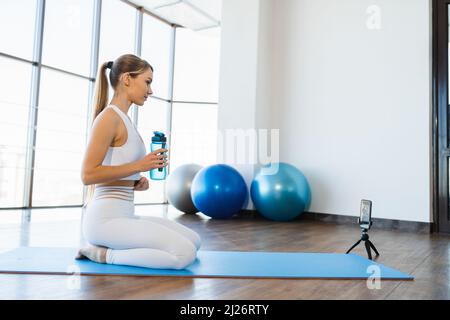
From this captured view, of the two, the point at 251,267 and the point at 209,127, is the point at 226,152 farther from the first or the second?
the point at 251,267

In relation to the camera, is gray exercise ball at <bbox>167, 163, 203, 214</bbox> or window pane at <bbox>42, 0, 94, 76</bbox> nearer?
gray exercise ball at <bbox>167, 163, 203, 214</bbox>

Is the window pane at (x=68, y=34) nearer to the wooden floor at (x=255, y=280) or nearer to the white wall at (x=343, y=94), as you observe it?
the white wall at (x=343, y=94)

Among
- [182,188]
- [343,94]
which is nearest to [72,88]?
[182,188]

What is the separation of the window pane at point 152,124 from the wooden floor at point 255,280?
2.61 metres

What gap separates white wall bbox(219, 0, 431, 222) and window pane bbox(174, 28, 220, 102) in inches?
71.7

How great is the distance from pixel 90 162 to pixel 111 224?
28 centimetres

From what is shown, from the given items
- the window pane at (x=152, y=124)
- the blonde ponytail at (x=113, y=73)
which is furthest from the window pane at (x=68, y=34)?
the blonde ponytail at (x=113, y=73)

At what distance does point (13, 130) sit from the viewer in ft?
15.4

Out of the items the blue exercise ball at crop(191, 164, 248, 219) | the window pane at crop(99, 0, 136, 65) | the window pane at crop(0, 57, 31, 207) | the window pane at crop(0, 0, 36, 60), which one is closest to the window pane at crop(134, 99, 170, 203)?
the window pane at crop(99, 0, 136, 65)

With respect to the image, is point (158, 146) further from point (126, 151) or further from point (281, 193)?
point (281, 193)

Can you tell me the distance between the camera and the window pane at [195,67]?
647 cm

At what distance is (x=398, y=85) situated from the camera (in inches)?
150

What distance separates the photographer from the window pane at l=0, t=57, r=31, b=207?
15.0 ft

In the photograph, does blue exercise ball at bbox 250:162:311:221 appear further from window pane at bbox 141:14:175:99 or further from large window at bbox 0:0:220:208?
window pane at bbox 141:14:175:99
